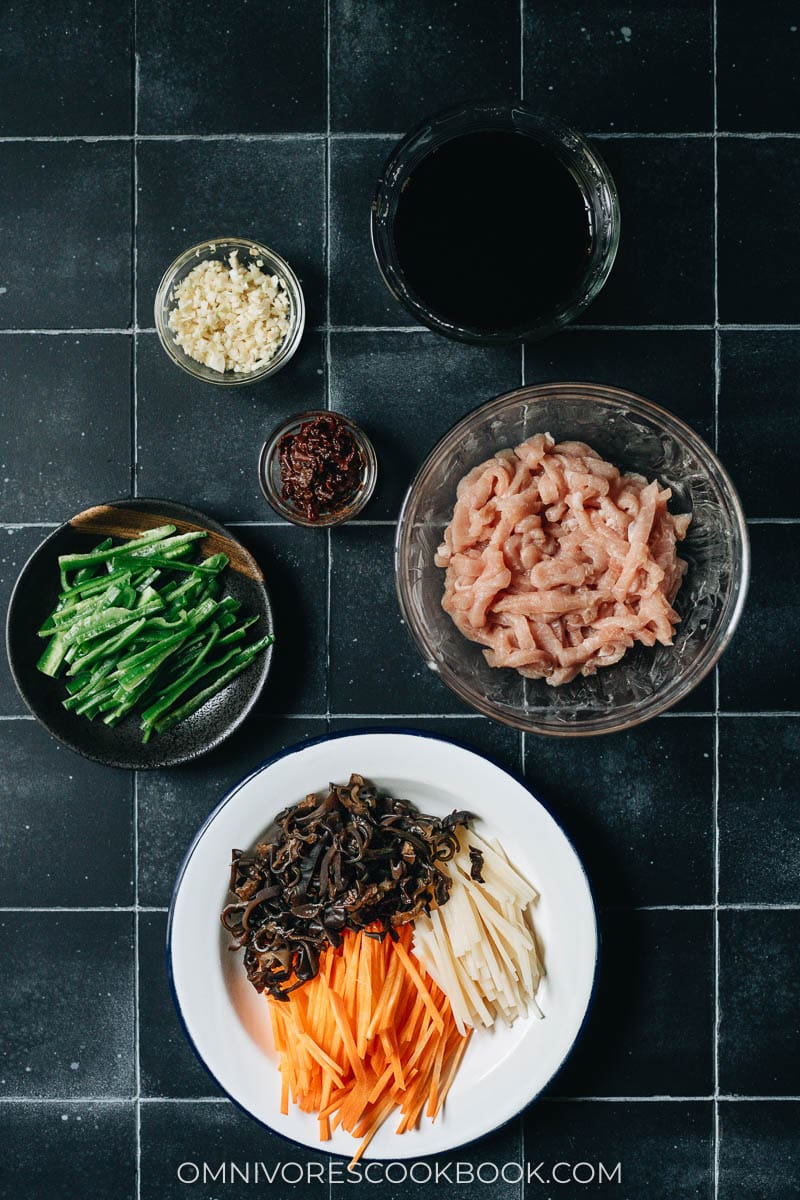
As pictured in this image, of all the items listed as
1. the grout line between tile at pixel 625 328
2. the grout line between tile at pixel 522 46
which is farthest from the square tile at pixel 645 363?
the grout line between tile at pixel 522 46

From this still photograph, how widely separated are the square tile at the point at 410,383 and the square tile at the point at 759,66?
0.60 m

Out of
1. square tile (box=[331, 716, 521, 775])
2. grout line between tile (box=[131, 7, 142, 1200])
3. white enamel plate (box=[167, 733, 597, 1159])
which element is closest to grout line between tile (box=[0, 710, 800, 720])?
square tile (box=[331, 716, 521, 775])

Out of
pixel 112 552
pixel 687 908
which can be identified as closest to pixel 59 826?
pixel 112 552

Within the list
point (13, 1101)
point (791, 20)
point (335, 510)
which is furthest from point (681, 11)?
point (13, 1101)

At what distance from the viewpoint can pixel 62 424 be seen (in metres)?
1.73

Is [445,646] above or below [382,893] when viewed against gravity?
above

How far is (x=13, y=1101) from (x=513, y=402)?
62.1 inches

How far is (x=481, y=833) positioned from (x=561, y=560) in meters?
0.54

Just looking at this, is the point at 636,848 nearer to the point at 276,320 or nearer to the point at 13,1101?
the point at 276,320

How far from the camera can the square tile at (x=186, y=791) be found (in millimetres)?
1730

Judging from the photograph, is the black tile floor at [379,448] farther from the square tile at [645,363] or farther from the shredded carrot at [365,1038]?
the shredded carrot at [365,1038]

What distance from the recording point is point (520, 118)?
1552 mm

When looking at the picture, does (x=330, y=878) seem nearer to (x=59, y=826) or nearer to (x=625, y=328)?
(x=59, y=826)

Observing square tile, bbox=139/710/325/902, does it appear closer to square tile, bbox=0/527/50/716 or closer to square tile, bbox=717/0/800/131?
square tile, bbox=0/527/50/716
